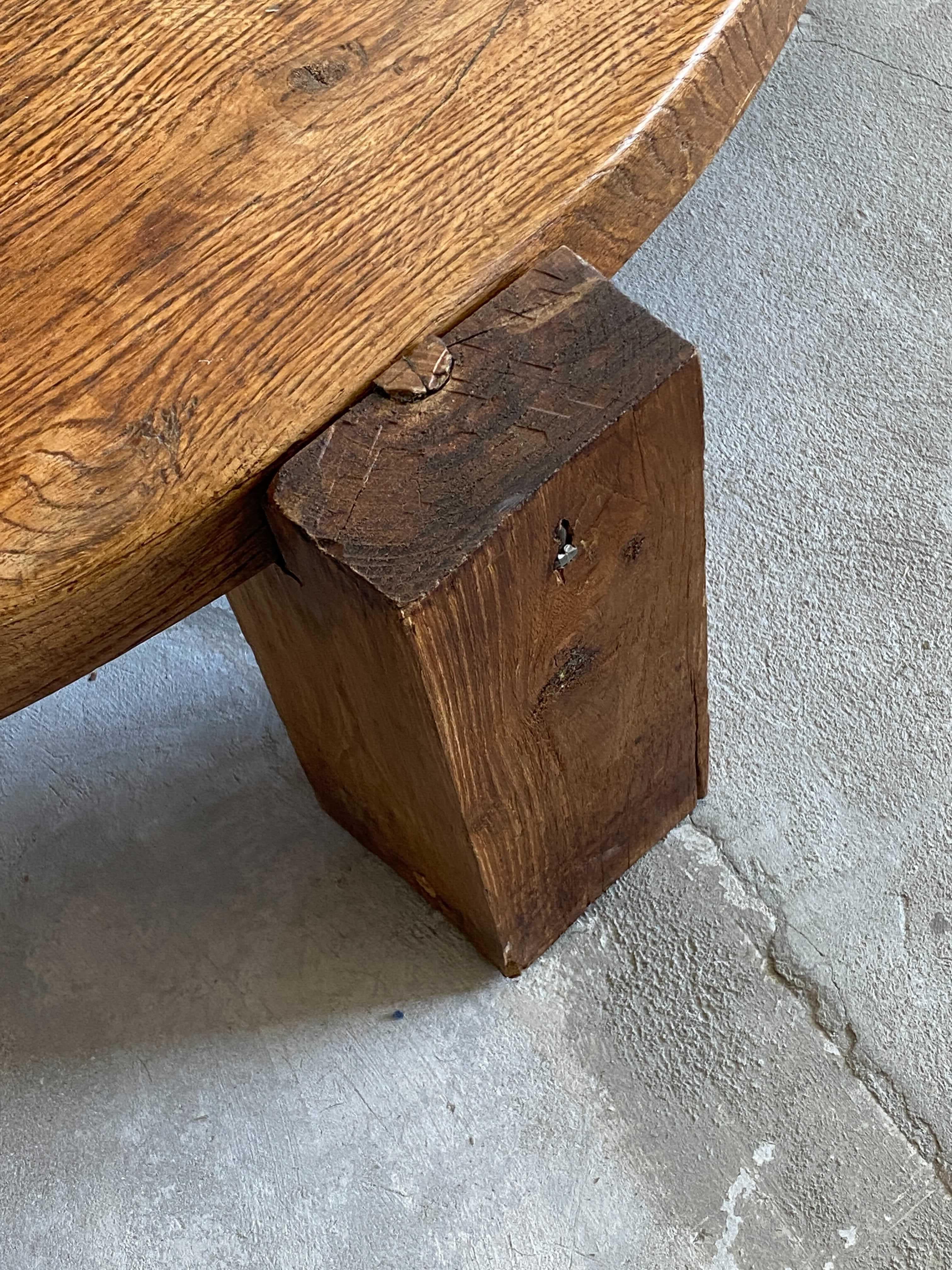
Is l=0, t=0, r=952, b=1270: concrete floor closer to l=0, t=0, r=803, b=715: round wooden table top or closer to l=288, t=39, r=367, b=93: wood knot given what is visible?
l=0, t=0, r=803, b=715: round wooden table top

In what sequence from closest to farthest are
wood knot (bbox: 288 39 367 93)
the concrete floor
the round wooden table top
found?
the round wooden table top < wood knot (bbox: 288 39 367 93) < the concrete floor

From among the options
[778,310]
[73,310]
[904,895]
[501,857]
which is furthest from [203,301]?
[778,310]

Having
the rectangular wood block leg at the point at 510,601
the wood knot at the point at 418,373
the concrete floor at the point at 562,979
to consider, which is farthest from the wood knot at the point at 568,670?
the concrete floor at the point at 562,979

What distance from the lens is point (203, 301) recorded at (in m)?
0.87

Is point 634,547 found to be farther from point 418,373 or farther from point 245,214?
point 245,214

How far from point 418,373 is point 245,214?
181 mm

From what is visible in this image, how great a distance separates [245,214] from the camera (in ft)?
2.97

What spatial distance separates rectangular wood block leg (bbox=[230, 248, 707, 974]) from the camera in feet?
2.74

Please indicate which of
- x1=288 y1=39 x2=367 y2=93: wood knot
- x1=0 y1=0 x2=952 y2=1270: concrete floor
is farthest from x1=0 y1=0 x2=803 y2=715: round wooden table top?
x1=0 y1=0 x2=952 y2=1270: concrete floor

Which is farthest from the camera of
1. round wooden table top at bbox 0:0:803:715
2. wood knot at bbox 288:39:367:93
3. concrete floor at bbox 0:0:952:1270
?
concrete floor at bbox 0:0:952:1270

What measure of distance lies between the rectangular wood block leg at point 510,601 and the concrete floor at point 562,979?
0.12m

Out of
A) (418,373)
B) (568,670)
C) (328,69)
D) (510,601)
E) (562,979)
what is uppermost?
(328,69)

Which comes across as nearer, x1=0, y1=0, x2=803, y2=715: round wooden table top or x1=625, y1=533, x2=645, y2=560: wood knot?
x1=0, y1=0, x2=803, y2=715: round wooden table top

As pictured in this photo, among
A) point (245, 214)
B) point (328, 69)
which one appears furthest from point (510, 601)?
point (328, 69)
